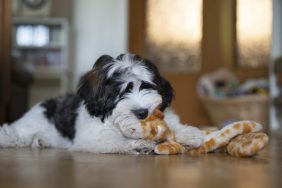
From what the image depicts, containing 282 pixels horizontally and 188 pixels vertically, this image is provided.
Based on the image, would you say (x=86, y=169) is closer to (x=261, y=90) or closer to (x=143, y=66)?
(x=143, y=66)

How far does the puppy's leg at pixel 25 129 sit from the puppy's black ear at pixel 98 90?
58cm

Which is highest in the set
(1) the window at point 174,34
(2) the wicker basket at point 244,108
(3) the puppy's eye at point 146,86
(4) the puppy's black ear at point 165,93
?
(1) the window at point 174,34

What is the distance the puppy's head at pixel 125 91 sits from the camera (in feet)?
7.09

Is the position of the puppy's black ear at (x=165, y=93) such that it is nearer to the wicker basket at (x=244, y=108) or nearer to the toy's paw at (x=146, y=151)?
the toy's paw at (x=146, y=151)

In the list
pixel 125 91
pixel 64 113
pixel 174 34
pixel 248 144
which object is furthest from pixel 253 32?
pixel 125 91

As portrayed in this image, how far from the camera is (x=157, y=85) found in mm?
2330

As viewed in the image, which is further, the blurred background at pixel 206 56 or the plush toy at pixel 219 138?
the blurred background at pixel 206 56

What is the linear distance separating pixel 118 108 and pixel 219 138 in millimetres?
566

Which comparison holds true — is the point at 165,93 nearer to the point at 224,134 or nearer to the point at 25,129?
the point at 224,134

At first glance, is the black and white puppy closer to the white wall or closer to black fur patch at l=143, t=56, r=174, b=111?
black fur patch at l=143, t=56, r=174, b=111

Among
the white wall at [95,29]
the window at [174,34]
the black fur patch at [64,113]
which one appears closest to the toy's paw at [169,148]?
the black fur patch at [64,113]

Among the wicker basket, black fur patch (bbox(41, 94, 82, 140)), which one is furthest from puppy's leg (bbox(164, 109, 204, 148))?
the wicker basket

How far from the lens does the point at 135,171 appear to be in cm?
169

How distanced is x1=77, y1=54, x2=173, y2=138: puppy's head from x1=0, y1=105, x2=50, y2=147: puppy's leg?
0.58 metres
